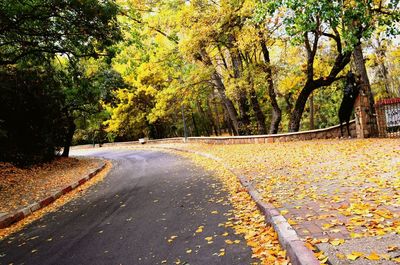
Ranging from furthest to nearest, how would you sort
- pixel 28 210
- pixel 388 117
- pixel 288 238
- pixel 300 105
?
pixel 300 105
pixel 388 117
pixel 28 210
pixel 288 238

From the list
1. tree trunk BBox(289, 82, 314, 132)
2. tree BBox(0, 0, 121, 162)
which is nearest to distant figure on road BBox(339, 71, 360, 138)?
tree trunk BBox(289, 82, 314, 132)

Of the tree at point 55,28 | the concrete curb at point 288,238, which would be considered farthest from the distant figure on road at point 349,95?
the concrete curb at point 288,238

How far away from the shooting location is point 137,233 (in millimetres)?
5660

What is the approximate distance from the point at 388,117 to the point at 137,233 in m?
12.4

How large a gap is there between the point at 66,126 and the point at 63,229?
16.3 metres

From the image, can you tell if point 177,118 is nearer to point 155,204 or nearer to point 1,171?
point 1,171

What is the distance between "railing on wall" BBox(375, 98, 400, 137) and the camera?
1363cm

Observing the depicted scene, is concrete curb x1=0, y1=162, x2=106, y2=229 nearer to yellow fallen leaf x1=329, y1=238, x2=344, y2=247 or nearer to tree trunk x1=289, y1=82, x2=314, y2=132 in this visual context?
yellow fallen leaf x1=329, y1=238, x2=344, y2=247

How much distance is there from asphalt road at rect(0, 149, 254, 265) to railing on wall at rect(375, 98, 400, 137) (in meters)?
8.88

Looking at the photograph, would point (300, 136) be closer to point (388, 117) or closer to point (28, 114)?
point (388, 117)

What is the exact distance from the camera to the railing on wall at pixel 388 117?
13633 mm

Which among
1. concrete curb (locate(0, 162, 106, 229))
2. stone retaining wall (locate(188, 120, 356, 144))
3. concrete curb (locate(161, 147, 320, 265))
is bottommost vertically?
concrete curb (locate(0, 162, 106, 229))

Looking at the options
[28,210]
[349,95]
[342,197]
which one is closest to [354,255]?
[342,197]

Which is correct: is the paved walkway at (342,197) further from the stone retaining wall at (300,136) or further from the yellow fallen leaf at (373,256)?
the stone retaining wall at (300,136)
